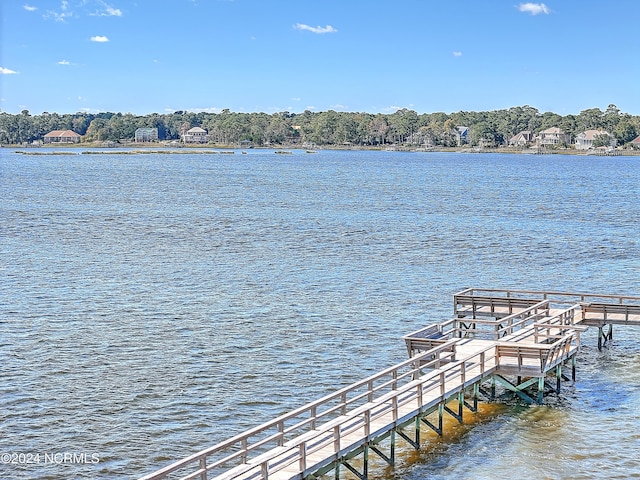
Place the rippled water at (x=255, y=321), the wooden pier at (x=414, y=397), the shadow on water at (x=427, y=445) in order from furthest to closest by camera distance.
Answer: the rippled water at (x=255, y=321)
the shadow on water at (x=427, y=445)
the wooden pier at (x=414, y=397)

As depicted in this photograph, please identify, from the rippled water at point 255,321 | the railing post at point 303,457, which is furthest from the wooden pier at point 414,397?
the rippled water at point 255,321

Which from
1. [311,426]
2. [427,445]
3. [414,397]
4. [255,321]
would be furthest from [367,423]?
[255,321]

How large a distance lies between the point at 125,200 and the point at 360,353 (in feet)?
230

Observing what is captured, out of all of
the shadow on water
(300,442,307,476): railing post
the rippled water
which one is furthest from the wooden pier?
the rippled water

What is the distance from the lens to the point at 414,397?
2108cm

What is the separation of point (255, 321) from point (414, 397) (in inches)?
558

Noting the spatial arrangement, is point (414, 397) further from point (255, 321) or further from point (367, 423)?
point (255, 321)

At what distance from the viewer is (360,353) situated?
2997 centimetres

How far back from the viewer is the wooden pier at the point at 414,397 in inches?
688

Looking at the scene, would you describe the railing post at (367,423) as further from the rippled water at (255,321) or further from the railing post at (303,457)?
the railing post at (303,457)

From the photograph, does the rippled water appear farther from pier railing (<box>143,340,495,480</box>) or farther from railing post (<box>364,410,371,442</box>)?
railing post (<box>364,410,371,442</box>)

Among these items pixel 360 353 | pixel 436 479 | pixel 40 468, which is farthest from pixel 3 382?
pixel 436 479

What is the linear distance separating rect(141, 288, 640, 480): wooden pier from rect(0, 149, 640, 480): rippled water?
919mm

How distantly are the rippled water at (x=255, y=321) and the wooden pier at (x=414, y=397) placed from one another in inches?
36.2
